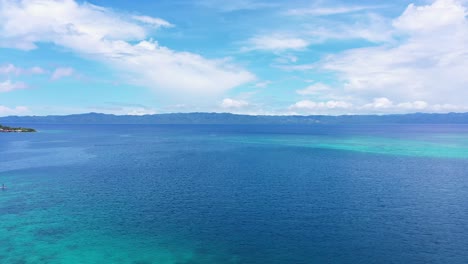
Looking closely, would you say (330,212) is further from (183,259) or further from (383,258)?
(183,259)

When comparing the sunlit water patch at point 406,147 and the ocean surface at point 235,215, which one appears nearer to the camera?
the ocean surface at point 235,215

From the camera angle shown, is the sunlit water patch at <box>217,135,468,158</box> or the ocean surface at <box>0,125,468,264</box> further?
the sunlit water patch at <box>217,135,468,158</box>

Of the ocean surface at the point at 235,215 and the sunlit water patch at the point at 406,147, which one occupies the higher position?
the sunlit water patch at the point at 406,147

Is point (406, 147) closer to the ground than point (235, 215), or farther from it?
farther from it

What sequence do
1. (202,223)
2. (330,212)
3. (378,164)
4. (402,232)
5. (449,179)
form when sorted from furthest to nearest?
1. (378,164)
2. (449,179)
3. (330,212)
4. (202,223)
5. (402,232)

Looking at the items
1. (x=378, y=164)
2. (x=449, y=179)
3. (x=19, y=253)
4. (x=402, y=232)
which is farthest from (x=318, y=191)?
(x=19, y=253)

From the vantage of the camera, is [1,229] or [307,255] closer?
[307,255]

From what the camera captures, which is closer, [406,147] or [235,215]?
[235,215]

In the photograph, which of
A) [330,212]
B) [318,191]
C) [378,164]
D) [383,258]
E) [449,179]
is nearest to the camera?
[383,258]

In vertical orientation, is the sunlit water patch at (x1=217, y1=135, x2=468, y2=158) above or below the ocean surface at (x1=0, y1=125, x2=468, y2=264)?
above

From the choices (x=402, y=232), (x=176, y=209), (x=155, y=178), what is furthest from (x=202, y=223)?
(x=155, y=178)
